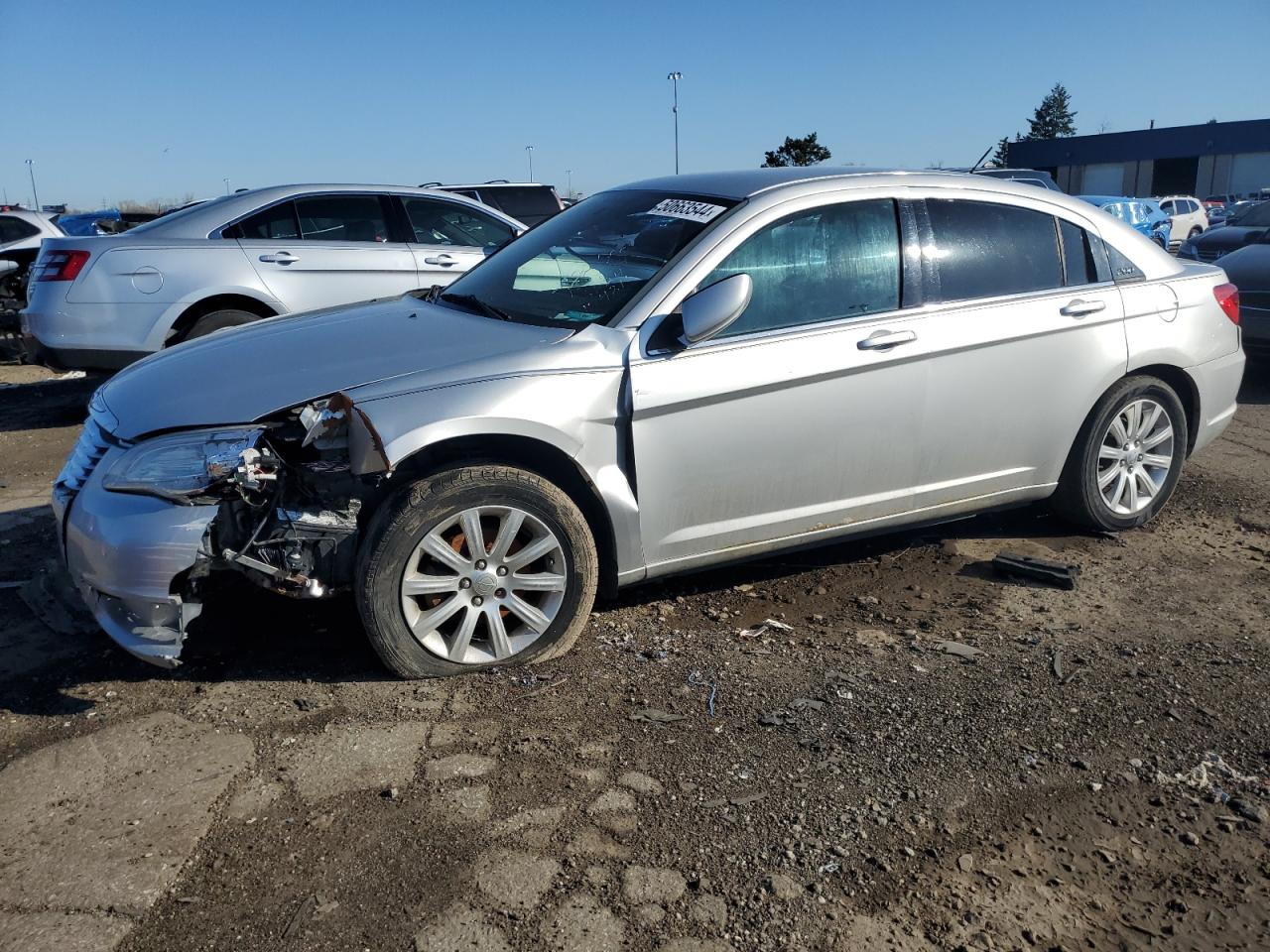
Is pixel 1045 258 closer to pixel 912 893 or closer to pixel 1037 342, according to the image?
pixel 1037 342

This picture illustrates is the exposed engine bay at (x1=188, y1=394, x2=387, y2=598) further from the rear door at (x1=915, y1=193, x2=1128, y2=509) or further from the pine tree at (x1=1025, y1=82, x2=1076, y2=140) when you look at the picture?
the pine tree at (x1=1025, y1=82, x2=1076, y2=140)

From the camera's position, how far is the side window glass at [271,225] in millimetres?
7535

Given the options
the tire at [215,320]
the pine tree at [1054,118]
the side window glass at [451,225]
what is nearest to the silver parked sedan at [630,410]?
the tire at [215,320]

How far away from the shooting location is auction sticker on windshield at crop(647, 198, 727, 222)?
4.12 metres

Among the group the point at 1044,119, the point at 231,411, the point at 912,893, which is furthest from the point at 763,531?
the point at 1044,119

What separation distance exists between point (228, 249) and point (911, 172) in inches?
196

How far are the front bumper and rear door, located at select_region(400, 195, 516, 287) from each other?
16.4 ft

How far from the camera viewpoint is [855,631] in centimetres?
414

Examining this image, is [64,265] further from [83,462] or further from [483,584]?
[483,584]

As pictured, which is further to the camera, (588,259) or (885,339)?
(588,259)

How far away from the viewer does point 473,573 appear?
3584mm

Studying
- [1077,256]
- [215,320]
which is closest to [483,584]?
[1077,256]

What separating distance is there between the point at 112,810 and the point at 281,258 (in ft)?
17.9

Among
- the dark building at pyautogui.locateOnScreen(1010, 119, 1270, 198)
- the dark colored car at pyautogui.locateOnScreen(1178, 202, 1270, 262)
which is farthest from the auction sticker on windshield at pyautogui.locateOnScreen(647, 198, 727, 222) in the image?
the dark building at pyautogui.locateOnScreen(1010, 119, 1270, 198)
